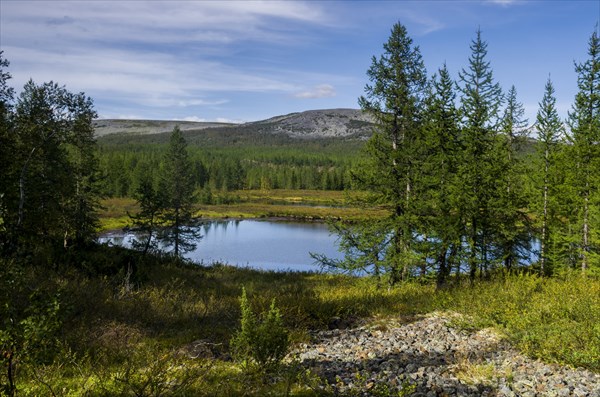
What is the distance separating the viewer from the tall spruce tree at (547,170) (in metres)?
23.8

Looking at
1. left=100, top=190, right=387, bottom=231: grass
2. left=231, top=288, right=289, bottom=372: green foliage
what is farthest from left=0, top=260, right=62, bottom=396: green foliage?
left=100, top=190, right=387, bottom=231: grass

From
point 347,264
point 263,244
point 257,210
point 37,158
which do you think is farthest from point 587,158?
point 257,210

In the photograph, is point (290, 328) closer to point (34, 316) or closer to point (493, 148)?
point (34, 316)

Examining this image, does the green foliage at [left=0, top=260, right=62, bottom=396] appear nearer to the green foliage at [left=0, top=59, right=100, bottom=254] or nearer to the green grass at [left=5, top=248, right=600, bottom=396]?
the green grass at [left=5, top=248, right=600, bottom=396]

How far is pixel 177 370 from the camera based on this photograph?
617 centimetres

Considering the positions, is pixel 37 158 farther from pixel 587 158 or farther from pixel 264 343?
pixel 587 158

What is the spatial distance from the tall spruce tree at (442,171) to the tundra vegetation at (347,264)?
0.31 ft

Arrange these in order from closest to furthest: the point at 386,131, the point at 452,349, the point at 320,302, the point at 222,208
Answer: the point at 452,349, the point at 320,302, the point at 386,131, the point at 222,208

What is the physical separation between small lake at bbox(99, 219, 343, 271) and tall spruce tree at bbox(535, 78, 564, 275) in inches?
555

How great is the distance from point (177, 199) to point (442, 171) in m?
25.3

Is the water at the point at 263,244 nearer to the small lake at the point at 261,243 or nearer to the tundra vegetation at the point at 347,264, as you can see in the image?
the small lake at the point at 261,243

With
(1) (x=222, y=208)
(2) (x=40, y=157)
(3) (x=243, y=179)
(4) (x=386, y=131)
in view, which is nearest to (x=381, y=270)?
(4) (x=386, y=131)

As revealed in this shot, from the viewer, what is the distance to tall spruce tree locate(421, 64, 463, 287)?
1597cm

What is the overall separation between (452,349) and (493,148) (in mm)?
13125
